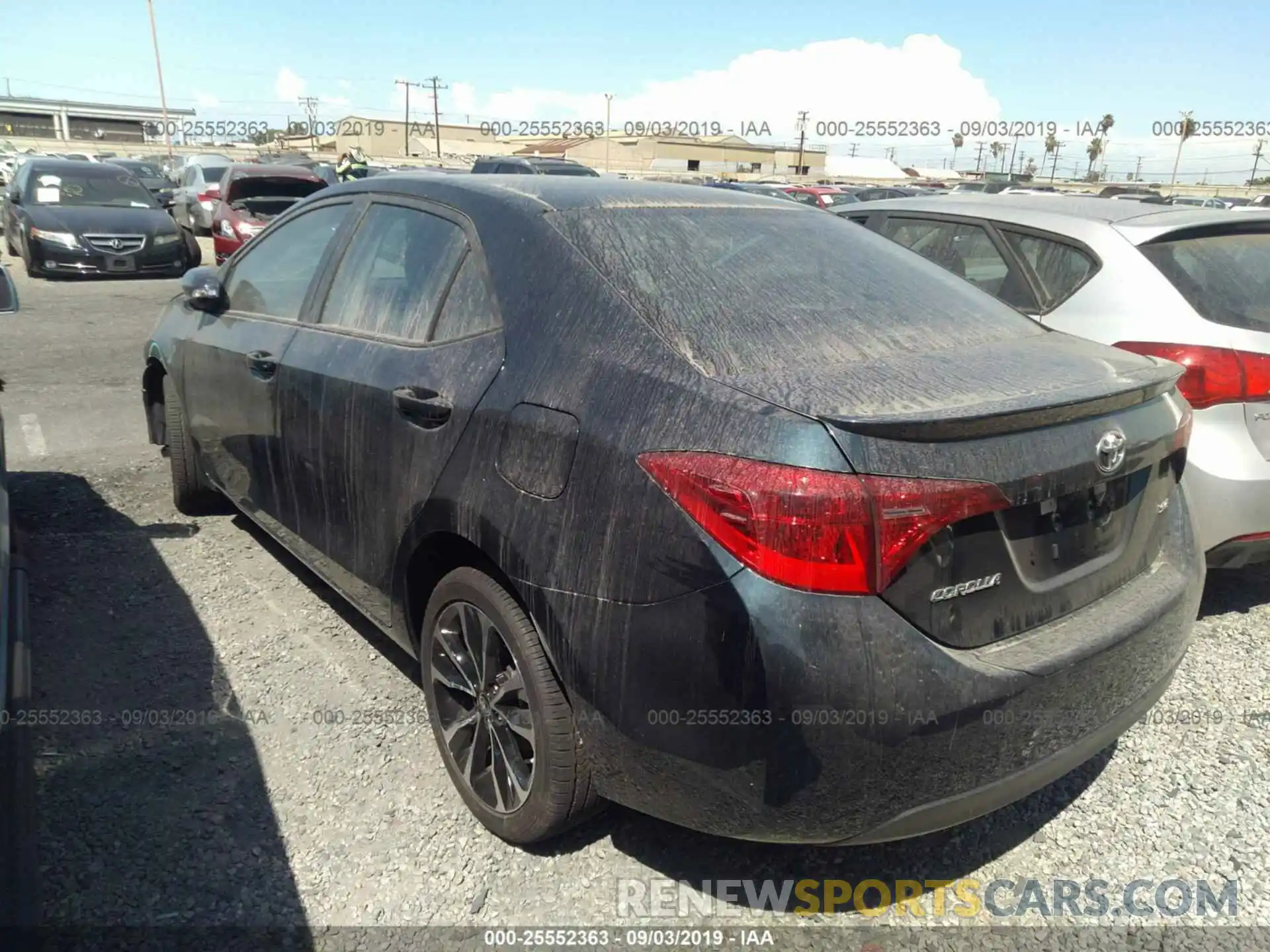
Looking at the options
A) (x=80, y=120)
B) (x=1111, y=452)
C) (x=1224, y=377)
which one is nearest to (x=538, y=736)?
(x=1111, y=452)

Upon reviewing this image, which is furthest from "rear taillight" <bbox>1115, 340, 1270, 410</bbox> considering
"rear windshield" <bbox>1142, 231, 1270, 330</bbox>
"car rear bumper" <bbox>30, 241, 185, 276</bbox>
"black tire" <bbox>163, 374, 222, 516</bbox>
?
"car rear bumper" <bbox>30, 241, 185, 276</bbox>

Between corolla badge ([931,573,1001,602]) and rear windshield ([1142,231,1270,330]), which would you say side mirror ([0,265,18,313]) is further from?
rear windshield ([1142,231,1270,330])

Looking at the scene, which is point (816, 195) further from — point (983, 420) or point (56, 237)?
point (983, 420)

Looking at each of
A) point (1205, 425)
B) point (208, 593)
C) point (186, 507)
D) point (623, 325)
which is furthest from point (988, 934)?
point (186, 507)

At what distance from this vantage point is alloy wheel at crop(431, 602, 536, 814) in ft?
7.59

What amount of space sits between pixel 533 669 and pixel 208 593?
225 centimetres

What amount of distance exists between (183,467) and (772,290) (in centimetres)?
327

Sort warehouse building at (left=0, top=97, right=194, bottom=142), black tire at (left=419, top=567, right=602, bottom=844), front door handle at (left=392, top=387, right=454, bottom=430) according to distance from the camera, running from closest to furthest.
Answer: black tire at (left=419, top=567, right=602, bottom=844)
front door handle at (left=392, top=387, right=454, bottom=430)
warehouse building at (left=0, top=97, right=194, bottom=142)

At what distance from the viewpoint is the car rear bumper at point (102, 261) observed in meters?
12.0

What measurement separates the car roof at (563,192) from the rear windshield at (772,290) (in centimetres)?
6

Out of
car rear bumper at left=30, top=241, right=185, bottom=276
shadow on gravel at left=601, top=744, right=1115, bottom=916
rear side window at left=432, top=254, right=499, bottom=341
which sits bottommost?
shadow on gravel at left=601, top=744, right=1115, bottom=916

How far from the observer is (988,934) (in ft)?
7.27

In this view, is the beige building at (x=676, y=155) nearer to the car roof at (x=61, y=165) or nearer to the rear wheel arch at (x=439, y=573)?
the car roof at (x=61, y=165)

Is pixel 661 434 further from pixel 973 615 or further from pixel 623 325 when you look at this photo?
pixel 973 615
